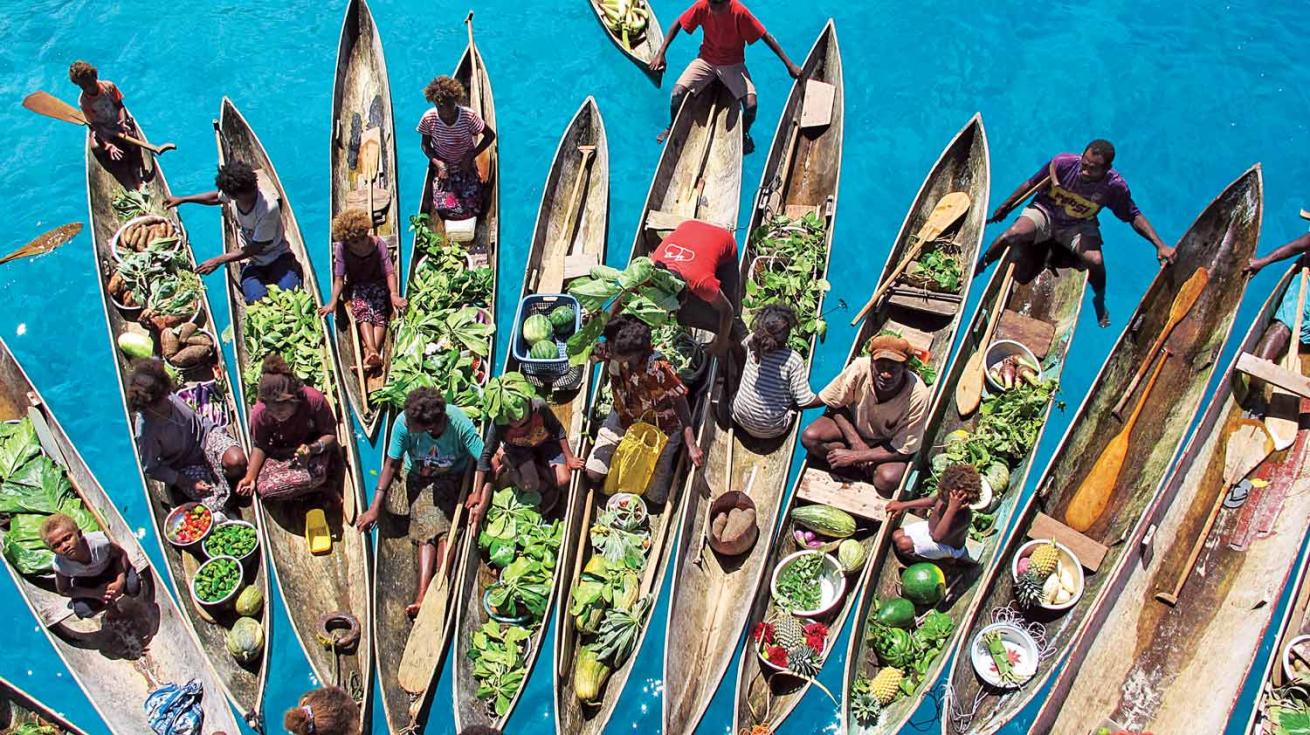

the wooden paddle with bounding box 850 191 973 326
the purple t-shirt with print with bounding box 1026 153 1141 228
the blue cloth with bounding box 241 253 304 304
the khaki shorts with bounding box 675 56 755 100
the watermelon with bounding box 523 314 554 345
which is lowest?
the blue cloth with bounding box 241 253 304 304

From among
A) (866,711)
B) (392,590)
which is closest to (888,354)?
(866,711)

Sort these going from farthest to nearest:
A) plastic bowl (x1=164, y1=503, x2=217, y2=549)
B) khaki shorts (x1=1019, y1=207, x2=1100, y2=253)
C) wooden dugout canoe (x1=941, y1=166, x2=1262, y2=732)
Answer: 1. khaki shorts (x1=1019, y1=207, x2=1100, y2=253)
2. plastic bowl (x1=164, y1=503, x2=217, y2=549)
3. wooden dugout canoe (x1=941, y1=166, x2=1262, y2=732)

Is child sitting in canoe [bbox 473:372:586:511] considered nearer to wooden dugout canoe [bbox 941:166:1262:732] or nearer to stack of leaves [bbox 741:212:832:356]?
stack of leaves [bbox 741:212:832:356]

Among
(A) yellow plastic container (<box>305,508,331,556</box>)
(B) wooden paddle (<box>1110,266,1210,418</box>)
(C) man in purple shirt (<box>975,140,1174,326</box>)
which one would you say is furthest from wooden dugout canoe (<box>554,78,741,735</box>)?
(B) wooden paddle (<box>1110,266,1210,418</box>)

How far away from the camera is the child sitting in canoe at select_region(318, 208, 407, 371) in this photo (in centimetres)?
795

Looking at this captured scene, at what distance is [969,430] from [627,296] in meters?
3.45

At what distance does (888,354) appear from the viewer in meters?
6.30

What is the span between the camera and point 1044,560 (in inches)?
263

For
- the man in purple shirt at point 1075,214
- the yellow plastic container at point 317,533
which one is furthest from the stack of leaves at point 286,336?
the man in purple shirt at point 1075,214

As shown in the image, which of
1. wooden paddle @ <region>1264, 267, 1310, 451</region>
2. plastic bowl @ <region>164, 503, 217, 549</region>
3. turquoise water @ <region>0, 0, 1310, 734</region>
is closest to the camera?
plastic bowl @ <region>164, 503, 217, 549</region>

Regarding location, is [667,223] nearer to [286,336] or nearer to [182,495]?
[286,336]

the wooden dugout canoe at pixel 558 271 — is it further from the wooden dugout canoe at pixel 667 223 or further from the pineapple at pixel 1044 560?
the pineapple at pixel 1044 560

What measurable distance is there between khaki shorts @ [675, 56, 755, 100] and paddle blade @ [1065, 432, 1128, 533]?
5.53 meters

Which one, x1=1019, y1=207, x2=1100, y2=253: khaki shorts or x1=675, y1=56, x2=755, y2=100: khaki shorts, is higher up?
x1=675, y1=56, x2=755, y2=100: khaki shorts
